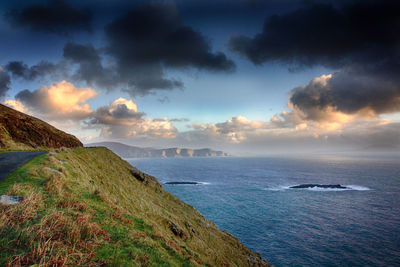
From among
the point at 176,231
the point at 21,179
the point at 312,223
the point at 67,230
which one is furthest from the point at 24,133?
the point at 312,223

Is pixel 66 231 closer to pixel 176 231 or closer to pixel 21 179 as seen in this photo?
pixel 21 179

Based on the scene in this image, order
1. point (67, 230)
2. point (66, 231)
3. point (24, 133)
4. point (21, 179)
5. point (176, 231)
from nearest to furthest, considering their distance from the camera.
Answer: point (66, 231), point (67, 230), point (21, 179), point (176, 231), point (24, 133)

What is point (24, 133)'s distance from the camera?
3531cm

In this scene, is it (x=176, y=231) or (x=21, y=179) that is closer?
(x=21, y=179)

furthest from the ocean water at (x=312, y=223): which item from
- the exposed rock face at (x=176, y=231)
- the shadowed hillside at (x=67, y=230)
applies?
the shadowed hillside at (x=67, y=230)

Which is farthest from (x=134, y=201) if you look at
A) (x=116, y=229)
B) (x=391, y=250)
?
(x=391, y=250)

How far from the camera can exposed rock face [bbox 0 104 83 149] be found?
103 ft

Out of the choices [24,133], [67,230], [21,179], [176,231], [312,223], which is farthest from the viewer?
[312,223]

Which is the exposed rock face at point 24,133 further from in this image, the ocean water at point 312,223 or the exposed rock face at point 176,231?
the ocean water at point 312,223

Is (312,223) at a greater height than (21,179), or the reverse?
(21,179)

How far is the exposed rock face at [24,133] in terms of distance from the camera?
3145 cm

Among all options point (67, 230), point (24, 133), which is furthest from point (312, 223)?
point (24, 133)

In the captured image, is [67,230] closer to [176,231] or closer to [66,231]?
[66,231]

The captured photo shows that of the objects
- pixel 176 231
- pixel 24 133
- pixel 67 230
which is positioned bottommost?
pixel 176 231
